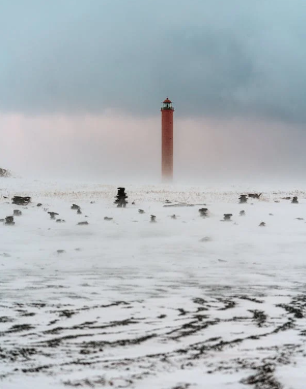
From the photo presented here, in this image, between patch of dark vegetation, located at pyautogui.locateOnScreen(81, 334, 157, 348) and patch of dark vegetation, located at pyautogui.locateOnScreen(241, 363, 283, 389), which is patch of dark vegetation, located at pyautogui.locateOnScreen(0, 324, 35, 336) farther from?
patch of dark vegetation, located at pyautogui.locateOnScreen(241, 363, 283, 389)

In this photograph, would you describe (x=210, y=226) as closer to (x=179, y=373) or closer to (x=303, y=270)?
(x=303, y=270)

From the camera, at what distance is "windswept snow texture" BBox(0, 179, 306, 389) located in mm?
3439

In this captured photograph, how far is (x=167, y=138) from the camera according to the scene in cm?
5347

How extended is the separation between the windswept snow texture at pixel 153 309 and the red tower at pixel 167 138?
4210 cm

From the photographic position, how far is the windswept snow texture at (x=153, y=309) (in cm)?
344

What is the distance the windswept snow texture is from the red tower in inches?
1657

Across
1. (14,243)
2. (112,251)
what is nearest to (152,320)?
(112,251)

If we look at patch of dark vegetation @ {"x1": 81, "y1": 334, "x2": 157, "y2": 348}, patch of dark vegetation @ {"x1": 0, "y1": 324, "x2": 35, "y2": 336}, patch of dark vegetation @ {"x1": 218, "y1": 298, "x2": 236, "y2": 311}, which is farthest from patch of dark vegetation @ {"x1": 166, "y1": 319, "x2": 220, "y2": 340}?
patch of dark vegetation @ {"x1": 0, "y1": 324, "x2": 35, "y2": 336}

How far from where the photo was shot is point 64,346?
156 inches

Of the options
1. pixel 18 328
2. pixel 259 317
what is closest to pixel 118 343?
pixel 18 328

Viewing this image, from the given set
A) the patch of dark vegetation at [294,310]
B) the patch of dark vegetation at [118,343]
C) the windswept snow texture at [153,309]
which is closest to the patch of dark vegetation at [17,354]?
the windswept snow texture at [153,309]

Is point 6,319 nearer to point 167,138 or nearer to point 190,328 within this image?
point 190,328

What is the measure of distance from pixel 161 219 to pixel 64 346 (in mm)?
9835

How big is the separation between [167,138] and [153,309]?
160 ft
